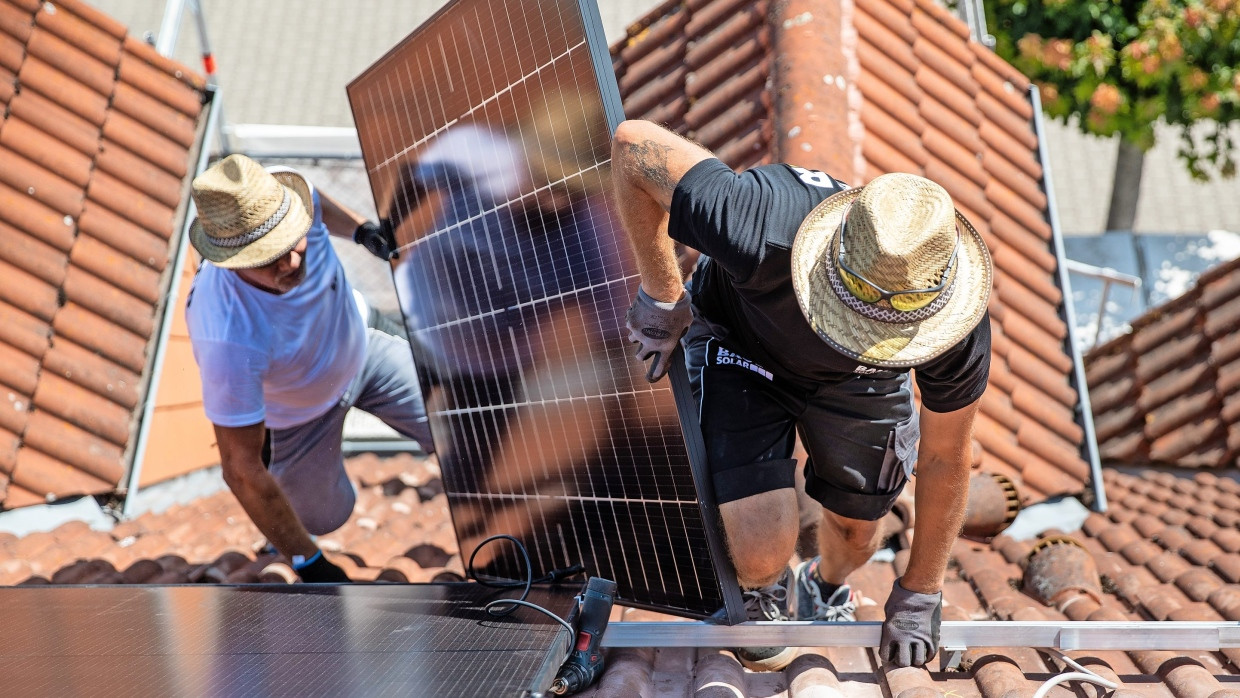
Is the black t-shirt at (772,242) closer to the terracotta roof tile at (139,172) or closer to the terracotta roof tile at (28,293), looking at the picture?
the terracotta roof tile at (28,293)

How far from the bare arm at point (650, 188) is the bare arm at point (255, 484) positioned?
1.64 meters

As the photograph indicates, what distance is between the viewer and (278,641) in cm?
241

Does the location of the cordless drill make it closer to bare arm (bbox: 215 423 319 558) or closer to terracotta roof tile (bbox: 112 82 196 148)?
bare arm (bbox: 215 423 319 558)

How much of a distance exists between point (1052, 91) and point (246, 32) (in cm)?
1710

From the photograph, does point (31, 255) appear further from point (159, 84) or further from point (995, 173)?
point (995, 173)

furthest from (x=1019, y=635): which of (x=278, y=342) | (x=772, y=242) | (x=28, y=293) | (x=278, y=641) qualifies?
(x=28, y=293)

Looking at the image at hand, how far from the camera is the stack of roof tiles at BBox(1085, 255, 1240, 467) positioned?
19.9 ft

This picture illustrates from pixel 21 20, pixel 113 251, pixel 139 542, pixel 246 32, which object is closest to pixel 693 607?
pixel 139 542

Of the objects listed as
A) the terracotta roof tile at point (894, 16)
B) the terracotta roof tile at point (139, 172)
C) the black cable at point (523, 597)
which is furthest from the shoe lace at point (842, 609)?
the terracotta roof tile at point (139, 172)

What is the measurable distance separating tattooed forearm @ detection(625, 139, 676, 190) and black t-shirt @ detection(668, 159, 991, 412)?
5 cm

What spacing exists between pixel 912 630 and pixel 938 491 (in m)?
0.36

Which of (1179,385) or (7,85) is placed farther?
(1179,385)

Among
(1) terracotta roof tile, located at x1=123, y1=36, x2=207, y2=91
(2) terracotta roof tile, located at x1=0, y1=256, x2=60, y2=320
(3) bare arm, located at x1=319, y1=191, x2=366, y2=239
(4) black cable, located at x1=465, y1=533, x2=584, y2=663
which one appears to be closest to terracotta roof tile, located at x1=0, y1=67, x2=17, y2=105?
(1) terracotta roof tile, located at x1=123, y1=36, x2=207, y2=91

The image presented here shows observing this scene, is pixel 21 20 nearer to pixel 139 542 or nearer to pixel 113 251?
pixel 113 251
